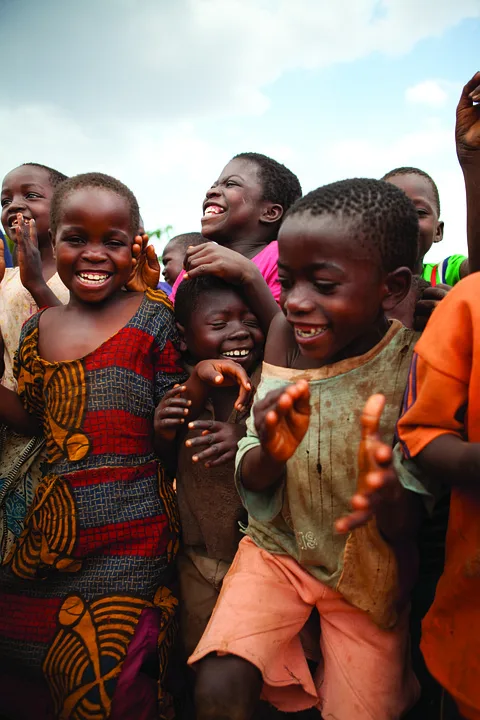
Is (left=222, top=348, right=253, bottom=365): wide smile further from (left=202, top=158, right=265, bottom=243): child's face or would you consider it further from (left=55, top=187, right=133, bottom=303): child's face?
(left=202, top=158, right=265, bottom=243): child's face

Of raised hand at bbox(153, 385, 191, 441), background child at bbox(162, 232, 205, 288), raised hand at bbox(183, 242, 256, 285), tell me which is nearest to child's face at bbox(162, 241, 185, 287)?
background child at bbox(162, 232, 205, 288)

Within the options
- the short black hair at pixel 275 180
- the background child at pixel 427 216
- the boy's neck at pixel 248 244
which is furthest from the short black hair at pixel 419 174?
the boy's neck at pixel 248 244

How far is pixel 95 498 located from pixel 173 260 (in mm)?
3194

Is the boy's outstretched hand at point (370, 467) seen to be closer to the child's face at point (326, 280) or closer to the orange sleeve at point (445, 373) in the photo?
the orange sleeve at point (445, 373)

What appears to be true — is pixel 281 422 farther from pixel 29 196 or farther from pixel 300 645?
pixel 29 196

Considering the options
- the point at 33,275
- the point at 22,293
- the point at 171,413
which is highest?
the point at 33,275

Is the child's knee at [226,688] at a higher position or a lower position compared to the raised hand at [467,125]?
lower

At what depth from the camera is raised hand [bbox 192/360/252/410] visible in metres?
1.81

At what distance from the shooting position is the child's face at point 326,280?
4.97ft

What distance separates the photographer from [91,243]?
2096 mm

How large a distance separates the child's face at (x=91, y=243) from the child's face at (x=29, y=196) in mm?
997

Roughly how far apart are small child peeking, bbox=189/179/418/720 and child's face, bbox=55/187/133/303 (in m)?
0.70

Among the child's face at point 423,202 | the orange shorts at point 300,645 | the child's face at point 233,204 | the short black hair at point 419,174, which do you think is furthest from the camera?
the short black hair at point 419,174

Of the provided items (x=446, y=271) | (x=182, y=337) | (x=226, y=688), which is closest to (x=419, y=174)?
(x=446, y=271)
